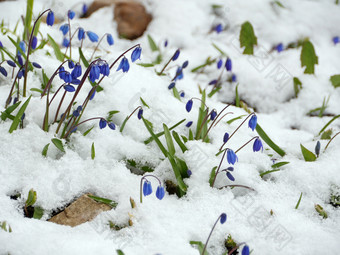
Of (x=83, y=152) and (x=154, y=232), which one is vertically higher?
(x=83, y=152)

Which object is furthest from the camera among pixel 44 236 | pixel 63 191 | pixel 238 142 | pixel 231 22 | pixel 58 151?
pixel 231 22

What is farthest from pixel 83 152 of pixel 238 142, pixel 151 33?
pixel 151 33

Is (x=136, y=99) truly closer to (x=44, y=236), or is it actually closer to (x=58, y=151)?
(x=58, y=151)

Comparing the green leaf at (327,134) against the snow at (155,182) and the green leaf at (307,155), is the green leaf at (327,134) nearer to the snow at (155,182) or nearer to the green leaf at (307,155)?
the snow at (155,182)

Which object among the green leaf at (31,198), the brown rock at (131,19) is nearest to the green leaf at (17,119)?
the green leaf at (31,198)

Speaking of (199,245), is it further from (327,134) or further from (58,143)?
(327,134)
